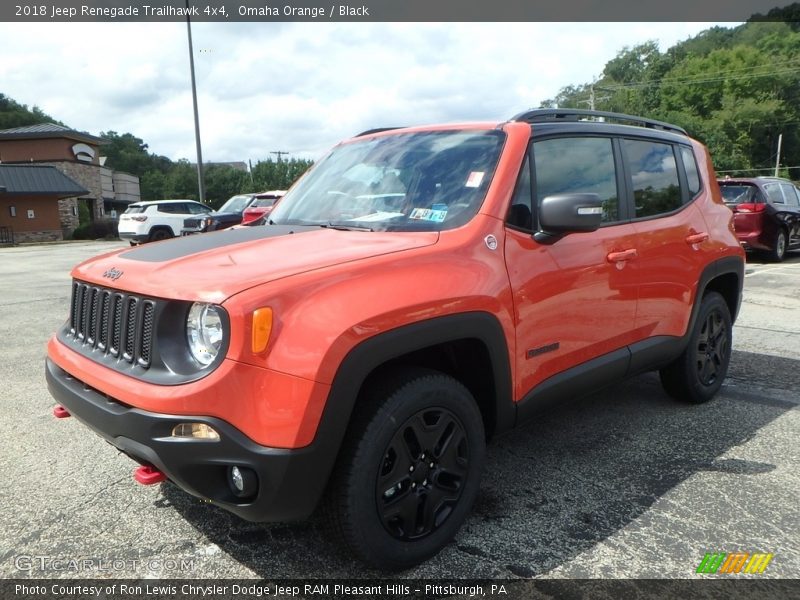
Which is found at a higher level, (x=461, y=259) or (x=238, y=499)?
(x=461, y=259)

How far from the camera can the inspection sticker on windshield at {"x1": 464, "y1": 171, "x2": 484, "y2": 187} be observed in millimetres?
2791

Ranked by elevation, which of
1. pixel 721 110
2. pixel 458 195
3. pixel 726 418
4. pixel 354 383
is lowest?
pixel 726 418

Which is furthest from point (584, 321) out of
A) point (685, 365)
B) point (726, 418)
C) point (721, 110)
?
point (721, 110)

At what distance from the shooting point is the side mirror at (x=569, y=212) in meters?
2.62

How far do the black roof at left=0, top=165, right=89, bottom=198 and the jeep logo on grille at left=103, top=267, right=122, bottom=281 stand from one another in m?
37.7

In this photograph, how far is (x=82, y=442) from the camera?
3.67 m

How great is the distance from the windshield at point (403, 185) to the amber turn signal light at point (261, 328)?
95cm

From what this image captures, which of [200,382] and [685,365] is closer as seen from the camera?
[200,382]

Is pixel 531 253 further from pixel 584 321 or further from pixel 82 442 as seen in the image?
pixel 82 442

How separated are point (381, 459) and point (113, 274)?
1.33m

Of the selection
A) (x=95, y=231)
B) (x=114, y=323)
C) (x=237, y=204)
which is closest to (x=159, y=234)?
(x=237, y=204)

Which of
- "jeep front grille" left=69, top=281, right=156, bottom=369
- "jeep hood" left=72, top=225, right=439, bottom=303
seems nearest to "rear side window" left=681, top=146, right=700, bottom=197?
"jeep hood" left=72, top=225, right=439, bottom=303

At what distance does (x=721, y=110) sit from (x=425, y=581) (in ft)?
242

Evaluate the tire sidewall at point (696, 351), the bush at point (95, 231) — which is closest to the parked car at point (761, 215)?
the tire sidewall at point (696, 351)
